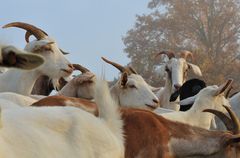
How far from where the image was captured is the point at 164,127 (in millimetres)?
4910

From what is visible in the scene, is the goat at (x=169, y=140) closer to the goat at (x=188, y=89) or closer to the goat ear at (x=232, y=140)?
the goat ear at (x=232, y=140)

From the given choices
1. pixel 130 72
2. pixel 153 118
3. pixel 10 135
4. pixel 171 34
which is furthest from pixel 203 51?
pixel 10 135

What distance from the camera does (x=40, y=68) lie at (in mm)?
8508

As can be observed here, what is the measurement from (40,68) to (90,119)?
5177mm

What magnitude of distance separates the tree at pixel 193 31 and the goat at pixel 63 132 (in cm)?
2800

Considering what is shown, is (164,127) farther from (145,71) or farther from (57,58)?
(145,71)


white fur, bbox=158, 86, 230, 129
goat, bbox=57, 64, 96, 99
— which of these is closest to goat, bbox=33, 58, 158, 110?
goat, bbox=57, 64, 96, 99

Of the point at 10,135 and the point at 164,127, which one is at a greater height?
the point at 10,135

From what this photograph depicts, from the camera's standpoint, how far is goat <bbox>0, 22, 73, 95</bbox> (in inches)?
335

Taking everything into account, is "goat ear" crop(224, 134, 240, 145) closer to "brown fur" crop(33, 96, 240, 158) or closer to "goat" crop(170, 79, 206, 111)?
"brown fur" crop(33, 96, 240, 158)

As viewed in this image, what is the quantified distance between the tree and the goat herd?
2246 cm

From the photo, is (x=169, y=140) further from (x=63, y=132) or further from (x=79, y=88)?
(x=79, y=88)

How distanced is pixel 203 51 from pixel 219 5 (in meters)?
4.43

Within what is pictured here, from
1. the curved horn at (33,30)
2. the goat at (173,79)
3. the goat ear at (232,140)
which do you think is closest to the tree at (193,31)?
the goat at (173,79)
